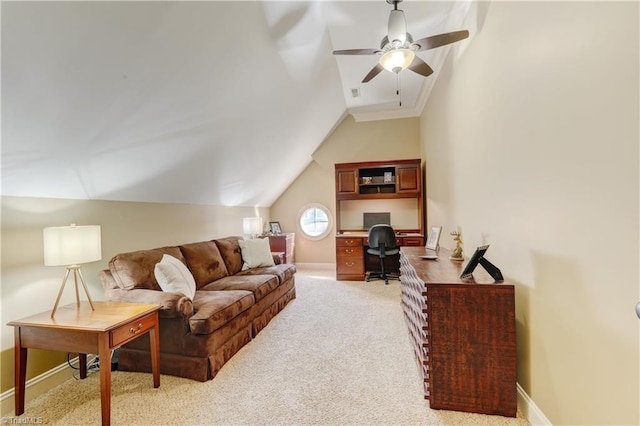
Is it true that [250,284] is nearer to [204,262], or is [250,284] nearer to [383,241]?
[204,262]

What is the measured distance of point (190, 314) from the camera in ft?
6.94

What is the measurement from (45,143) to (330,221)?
481cm

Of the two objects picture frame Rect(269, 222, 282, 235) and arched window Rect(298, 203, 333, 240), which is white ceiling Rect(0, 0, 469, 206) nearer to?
picture frame Rect(269, 222, 282, 235)

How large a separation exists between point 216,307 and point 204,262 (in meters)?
1.10

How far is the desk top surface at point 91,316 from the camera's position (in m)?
1.65

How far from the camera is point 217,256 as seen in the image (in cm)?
346

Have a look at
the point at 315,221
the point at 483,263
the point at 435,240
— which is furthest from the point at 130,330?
the point at 315,221

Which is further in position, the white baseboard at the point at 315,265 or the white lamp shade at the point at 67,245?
the white baseboard at the point at 315,265

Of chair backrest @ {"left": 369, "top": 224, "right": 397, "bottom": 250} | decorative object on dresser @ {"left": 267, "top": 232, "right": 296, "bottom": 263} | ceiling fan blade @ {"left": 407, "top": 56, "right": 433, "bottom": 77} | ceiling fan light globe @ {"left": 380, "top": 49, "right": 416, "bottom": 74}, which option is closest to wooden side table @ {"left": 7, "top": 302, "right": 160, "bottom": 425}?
ceiling fan light globe @ {"left": 380, "top": 49, "right": 416, "bottom": 74}

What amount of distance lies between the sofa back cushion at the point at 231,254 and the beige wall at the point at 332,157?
2506 mm

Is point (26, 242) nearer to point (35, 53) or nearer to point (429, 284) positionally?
Result: point (35, 53)

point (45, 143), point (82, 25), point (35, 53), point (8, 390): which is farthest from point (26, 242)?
point (82, 25)

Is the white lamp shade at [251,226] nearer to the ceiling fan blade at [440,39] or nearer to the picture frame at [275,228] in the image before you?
the picture frame at [275,228]

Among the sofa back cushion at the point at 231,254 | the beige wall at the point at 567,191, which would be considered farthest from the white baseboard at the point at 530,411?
the sofa back cushion at the point at 231,254
